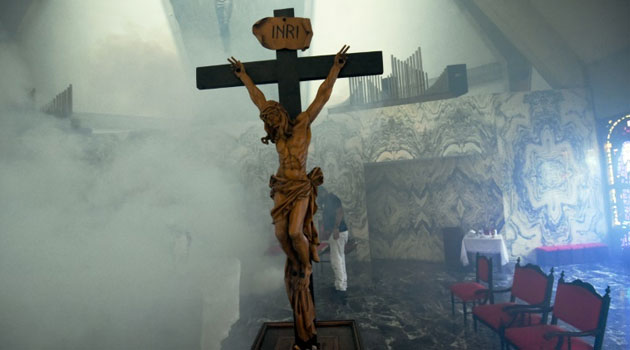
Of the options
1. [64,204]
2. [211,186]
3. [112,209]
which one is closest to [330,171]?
[211,186]

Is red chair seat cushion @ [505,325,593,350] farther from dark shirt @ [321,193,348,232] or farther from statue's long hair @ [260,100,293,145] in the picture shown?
dark shirt @ [321,193,348,232]

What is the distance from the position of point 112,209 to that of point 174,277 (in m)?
1.72

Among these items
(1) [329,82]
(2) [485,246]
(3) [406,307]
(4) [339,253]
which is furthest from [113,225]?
(2) [485,246]

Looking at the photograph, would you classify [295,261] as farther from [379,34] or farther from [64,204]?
[379,34]

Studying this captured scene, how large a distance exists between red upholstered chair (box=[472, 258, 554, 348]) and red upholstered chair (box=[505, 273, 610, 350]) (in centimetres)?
9

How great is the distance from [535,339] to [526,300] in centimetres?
84

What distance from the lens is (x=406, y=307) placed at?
4.95 metres

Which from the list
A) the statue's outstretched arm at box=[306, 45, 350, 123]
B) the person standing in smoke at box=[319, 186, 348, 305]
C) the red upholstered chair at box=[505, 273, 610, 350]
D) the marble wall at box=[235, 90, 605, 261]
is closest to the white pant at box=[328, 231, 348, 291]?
the person standing in smoke at box=[319, 186, 348, 305]

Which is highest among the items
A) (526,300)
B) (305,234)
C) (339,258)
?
(305,234)

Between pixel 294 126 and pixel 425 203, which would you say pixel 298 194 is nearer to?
pixel 294 126

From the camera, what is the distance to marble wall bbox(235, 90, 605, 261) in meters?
6.96

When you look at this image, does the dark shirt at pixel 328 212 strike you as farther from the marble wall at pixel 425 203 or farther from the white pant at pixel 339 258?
the marble wall at pixel 425 203

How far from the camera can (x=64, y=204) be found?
5008 millimetres

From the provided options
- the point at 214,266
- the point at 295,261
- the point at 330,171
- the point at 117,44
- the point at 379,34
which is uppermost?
the point at 379,34
